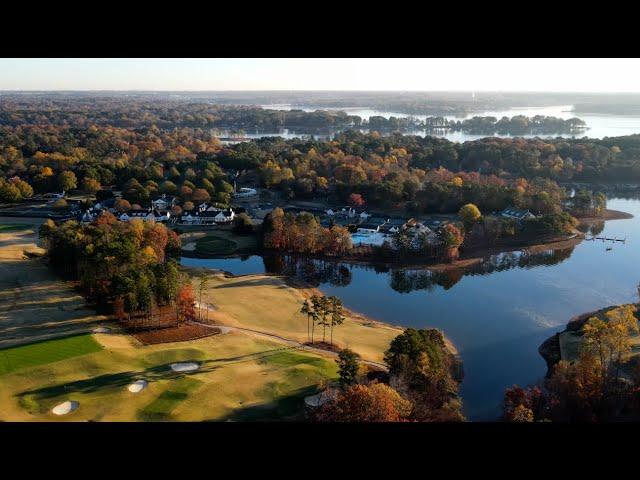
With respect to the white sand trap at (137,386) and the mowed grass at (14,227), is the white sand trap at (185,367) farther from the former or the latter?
the mowed grass at (14,227)

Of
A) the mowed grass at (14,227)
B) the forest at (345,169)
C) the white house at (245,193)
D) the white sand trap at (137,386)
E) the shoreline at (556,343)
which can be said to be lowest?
the shoreline at (556,343)

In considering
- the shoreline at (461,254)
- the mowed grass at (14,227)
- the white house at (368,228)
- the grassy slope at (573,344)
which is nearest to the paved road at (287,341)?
the grassy slope at (573,344)

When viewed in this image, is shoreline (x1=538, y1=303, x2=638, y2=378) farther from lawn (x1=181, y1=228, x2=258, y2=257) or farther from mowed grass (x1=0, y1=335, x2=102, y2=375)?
lawn (x1=181, y1=228, x2=258, y2=257)

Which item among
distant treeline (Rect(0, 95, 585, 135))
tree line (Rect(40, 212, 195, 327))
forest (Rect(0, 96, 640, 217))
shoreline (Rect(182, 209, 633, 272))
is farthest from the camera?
distant treeline (Rect(0, 95, 585, 135))

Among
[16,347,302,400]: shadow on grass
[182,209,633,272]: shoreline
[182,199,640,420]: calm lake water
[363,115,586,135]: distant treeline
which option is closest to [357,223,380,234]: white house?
[182,209,633,272]: shoreline

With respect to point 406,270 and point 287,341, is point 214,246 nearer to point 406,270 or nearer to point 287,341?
point 406,270

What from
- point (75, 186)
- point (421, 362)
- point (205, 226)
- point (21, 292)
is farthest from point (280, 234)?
point (75, 186)
